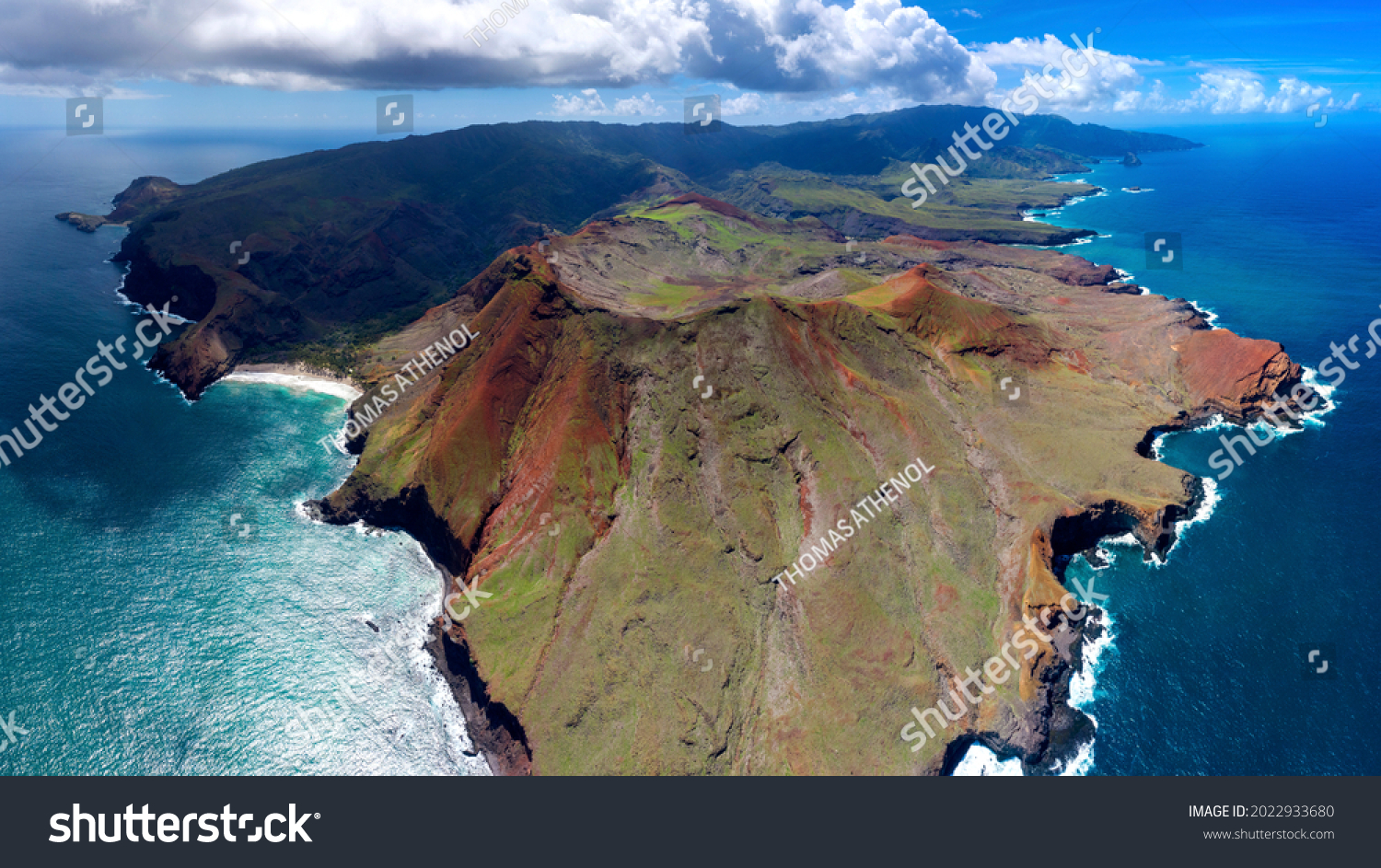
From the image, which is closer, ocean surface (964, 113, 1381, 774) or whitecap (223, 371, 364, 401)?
ocean surface (964, 113, 1381, 774)

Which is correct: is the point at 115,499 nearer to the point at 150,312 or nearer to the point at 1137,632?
the point at 150,312

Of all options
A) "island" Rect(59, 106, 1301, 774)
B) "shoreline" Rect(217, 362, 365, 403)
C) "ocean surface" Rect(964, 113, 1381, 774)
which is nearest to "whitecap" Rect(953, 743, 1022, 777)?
"ocean surface" Rect(964, 113, 1381, 774)

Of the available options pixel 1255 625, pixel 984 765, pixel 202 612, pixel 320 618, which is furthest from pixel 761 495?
pixel 202 612

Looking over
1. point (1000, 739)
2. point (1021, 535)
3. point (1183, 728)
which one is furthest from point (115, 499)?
point (1183, 728)

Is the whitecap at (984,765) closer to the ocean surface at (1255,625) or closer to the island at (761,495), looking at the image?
the ocean surface at (1255,625)

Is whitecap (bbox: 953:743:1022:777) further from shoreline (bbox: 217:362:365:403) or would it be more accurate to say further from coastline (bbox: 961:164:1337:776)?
shoreline (bbox: 217:362:365:403)

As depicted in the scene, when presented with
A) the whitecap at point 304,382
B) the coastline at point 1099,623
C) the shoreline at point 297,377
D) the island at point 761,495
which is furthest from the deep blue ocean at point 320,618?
the shoreline at point 297,377

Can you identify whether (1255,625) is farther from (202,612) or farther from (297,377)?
(297,377)

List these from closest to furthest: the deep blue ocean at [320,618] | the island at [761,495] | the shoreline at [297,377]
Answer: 1. the deep blue ocean at [320,618]
2. the island at [761,495]
3. the shoreline at [297,377]

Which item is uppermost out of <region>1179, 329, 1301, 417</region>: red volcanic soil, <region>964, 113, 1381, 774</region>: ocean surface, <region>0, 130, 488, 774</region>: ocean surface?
<region>1179, 329, 1301, 417</region>: red volcanic soil
